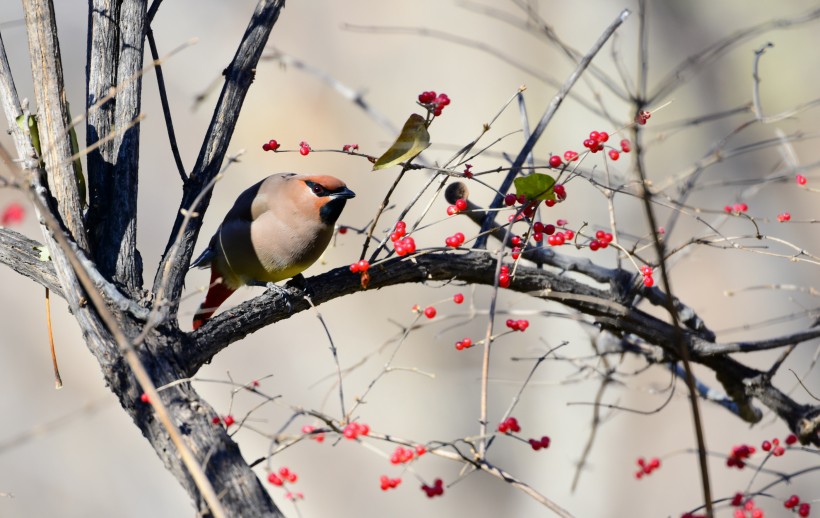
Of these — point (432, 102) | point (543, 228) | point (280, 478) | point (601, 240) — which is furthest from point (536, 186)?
point (280, 478)

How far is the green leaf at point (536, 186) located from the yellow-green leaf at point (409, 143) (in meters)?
0.32

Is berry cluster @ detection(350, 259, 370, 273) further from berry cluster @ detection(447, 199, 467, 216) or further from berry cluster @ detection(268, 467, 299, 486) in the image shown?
berry cluster @ detection(268, 467, 299, 486)

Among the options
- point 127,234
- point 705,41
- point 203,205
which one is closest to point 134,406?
point 127,234

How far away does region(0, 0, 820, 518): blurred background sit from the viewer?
6.81 meters

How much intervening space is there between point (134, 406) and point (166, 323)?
0.23m

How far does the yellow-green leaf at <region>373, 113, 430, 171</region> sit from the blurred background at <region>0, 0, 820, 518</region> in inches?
172

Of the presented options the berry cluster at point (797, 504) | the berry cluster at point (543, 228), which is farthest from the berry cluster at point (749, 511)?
the berry cluster at point (543, 228)

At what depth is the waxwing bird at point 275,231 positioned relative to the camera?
3.20 meters

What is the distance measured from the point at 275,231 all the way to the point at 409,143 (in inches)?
43.1

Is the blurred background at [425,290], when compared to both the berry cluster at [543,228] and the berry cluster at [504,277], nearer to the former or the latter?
the berry cluster at [504,277]

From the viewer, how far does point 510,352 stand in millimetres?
7500

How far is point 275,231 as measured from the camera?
10.6 ft

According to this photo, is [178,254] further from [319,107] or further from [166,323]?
[319,107]

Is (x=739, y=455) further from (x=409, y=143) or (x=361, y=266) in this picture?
(x=409, y=143)
